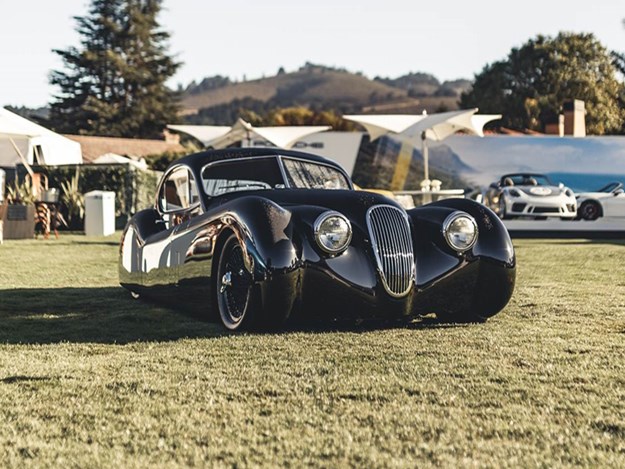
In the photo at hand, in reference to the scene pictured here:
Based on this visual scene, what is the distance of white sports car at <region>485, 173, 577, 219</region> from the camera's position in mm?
23484

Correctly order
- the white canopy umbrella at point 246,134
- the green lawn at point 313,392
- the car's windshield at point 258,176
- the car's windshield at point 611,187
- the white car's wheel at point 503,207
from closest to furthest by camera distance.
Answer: the green lawn at point 313,392, the car's windshield at point 258,176, the white car's wheel at point 503,207, the car's windshield at point 611,187, the white canopy umbrella at point 246,134

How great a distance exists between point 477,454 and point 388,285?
3165 millimetres

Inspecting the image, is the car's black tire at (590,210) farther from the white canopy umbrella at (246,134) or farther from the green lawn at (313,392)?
the green lawn at (313,392)

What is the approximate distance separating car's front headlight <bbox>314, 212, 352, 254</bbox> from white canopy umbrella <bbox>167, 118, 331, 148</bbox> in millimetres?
21529

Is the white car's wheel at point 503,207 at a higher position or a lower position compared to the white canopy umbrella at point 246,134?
lower

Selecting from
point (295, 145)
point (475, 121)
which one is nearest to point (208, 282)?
point (475, 121)

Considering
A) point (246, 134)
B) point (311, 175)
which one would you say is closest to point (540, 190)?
point (246, 134)

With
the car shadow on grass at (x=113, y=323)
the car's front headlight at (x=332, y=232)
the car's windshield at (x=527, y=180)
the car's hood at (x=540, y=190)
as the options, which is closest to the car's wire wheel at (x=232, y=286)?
the car shadow on grass at (x=113, y=323)

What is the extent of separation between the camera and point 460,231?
6.98 metres

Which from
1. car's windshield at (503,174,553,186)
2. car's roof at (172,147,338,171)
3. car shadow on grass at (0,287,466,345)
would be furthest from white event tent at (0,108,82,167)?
car's roof at (172,147,338,171)

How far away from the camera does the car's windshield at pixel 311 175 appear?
319 inches

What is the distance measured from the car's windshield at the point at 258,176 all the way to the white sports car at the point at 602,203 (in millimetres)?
17366

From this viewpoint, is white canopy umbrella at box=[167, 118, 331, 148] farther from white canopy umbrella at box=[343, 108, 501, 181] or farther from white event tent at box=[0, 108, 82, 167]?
white event tent at box=[0, 108, 82, 167]

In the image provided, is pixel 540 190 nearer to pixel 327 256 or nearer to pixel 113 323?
pixel 113 323
